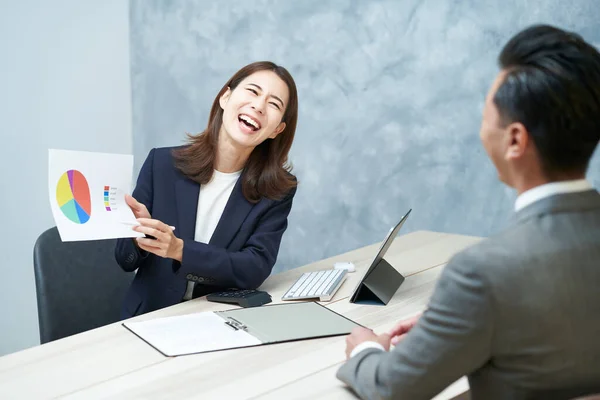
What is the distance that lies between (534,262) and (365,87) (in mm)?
2419

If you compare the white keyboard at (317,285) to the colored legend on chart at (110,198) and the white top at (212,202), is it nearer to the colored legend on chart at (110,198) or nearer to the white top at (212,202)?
the white top at (212,202)

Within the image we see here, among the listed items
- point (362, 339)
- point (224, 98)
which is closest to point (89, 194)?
point (224, 98)

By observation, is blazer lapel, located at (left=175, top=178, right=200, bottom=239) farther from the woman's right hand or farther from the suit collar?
the suit collar

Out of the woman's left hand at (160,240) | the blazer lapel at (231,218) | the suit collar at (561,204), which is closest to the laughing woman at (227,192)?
the blazer lapel at (231,218)

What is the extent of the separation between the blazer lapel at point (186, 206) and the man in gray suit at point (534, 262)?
1205 mm

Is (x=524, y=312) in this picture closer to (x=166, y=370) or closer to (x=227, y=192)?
(x=166, y=370)

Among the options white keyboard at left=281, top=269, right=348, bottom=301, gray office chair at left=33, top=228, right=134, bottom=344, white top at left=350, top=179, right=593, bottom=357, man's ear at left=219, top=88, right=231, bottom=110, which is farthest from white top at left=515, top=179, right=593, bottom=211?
gray office chair at left=33, top=228, right=134, bottom=344

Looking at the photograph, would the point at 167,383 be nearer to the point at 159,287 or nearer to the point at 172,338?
the point at 172,338

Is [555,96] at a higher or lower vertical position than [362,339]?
higher

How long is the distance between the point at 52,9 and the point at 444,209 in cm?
209

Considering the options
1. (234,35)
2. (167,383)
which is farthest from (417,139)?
(167,383)

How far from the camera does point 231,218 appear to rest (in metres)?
2.20

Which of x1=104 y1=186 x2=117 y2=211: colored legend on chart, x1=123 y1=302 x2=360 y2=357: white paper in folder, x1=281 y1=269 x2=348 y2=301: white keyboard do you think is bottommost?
x1=123 y1=302 x2=360 y2=357: white paper in folder

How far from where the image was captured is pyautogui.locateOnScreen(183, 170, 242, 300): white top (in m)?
2.25
